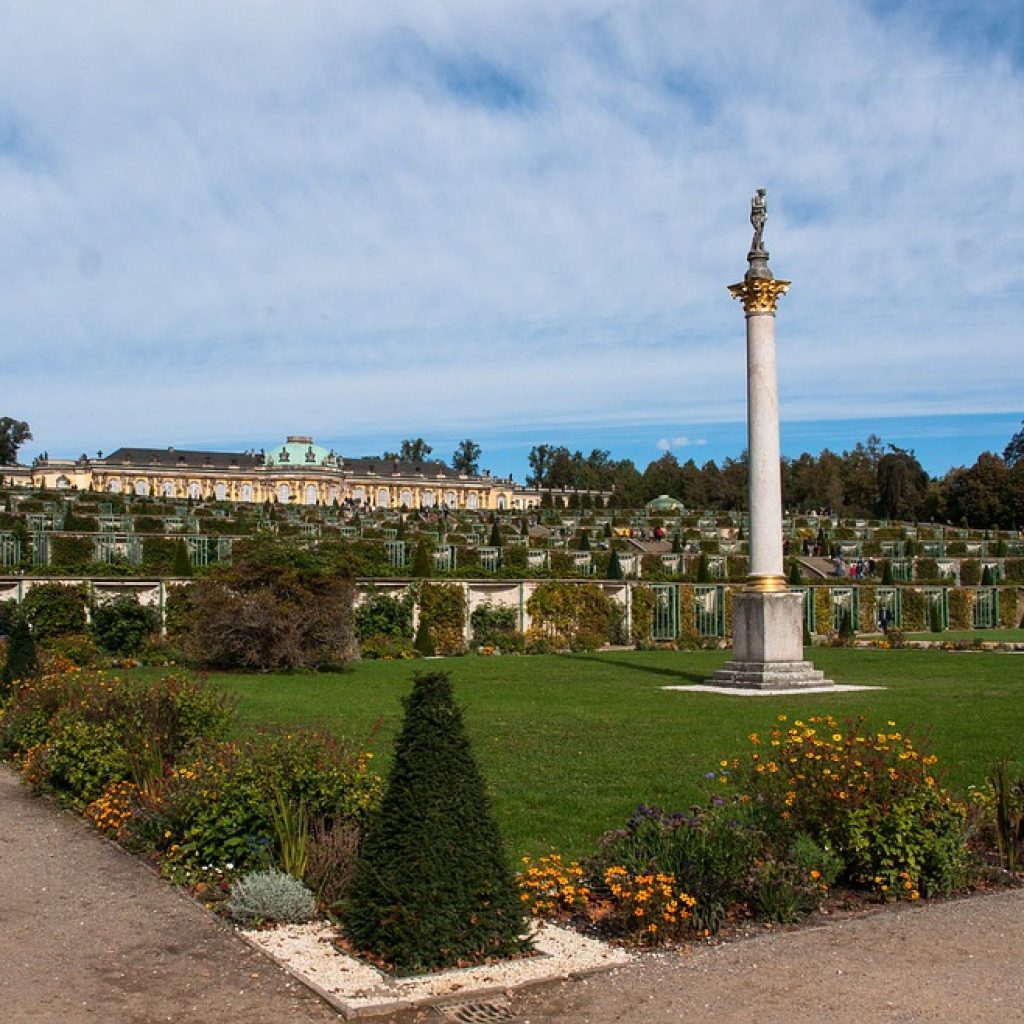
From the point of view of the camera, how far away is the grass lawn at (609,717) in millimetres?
9250

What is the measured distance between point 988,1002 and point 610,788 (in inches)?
184

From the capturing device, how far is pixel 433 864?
5.51 m

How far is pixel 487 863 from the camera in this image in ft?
18.5

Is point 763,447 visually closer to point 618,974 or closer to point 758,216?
point 758,216

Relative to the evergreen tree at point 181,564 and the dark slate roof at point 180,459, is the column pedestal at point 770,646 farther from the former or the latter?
the dark slate roof at point 180,459

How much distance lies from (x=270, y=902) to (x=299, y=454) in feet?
426

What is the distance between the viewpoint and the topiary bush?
20.5 ft

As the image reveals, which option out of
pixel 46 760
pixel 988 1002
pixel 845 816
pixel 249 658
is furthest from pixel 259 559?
pixel 988 1002

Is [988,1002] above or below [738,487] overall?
below

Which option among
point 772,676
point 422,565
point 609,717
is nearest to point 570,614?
point 422,565

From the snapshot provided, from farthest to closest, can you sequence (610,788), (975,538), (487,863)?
(975,538), (610,788), (487,863)

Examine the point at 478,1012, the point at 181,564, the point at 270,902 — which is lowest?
the point at 478,1012

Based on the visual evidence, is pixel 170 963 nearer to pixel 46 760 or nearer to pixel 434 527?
pixel 46 760

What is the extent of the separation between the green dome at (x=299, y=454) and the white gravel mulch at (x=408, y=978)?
5048 inches
